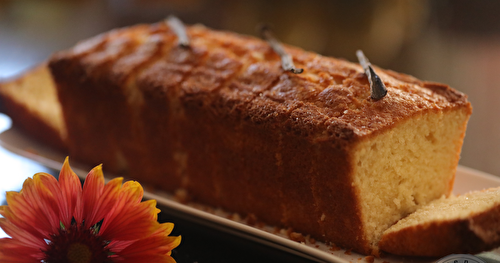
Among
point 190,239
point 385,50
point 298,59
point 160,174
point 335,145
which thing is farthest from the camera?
point 385,50

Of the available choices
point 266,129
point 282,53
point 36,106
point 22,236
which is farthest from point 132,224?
point 36,106

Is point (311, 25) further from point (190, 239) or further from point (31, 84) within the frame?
point (190, 239)

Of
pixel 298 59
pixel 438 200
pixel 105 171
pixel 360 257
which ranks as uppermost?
pixel 298 59

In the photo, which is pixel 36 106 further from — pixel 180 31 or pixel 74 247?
pixel 74 247

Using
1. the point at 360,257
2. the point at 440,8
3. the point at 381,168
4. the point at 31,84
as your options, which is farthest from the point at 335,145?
the point at 440,8

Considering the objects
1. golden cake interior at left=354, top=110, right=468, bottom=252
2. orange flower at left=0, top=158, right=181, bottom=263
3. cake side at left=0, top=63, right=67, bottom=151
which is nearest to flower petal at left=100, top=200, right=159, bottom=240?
orange flower at left=0, top=158, right=181, bottom=263

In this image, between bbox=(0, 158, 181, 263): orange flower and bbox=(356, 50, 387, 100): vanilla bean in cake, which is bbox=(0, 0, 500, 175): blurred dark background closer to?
bbox=(356, 50, 387, 100): vanilla bean in cake
